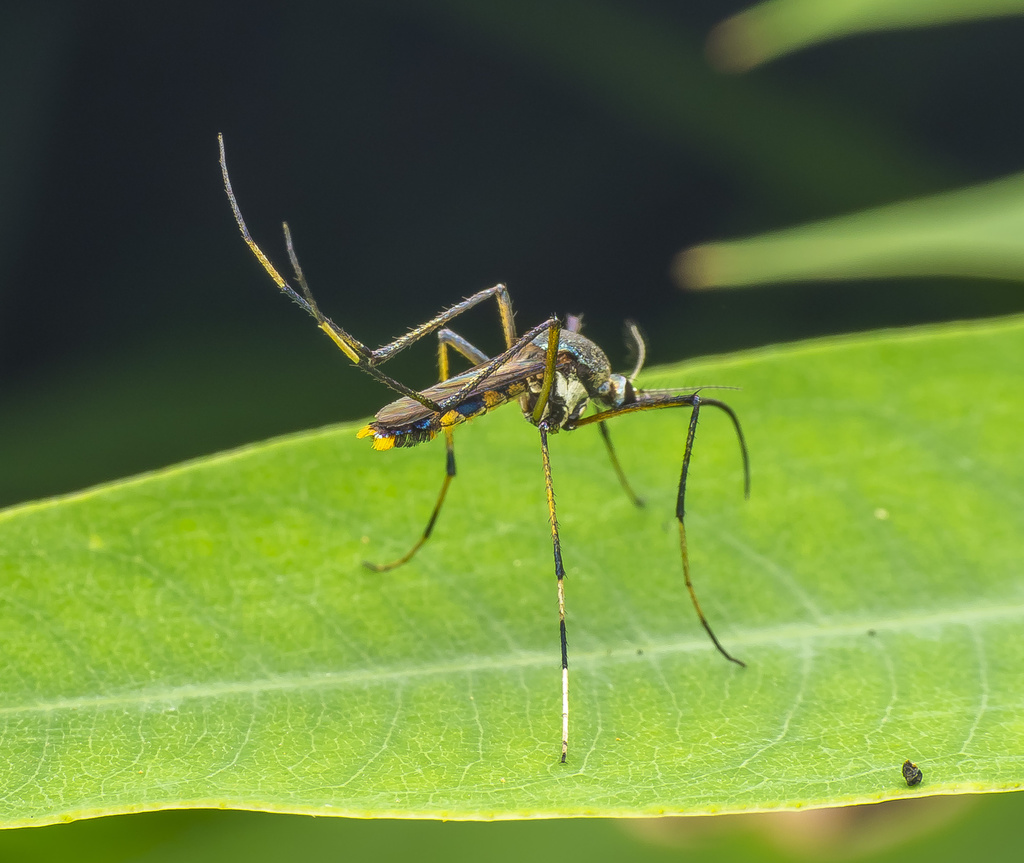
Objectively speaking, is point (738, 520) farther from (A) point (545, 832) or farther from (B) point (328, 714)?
(B) point (328, 714)

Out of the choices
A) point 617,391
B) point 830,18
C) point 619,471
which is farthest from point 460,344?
point 830,18

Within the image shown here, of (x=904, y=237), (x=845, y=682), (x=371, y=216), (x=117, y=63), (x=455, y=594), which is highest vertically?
(x=117, y=63)

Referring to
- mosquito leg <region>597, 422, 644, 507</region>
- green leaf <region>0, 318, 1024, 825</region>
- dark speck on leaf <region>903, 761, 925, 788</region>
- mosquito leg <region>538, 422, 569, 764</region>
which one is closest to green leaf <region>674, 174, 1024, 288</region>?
green leaf <region>0, 318, 1024, 825</region>

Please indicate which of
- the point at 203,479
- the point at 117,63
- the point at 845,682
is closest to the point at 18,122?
the point at 117,63

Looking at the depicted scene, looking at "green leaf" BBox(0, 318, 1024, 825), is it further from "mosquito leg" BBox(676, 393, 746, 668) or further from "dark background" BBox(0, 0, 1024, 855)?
"dark background" BBox(0, 0, 1024, 855)

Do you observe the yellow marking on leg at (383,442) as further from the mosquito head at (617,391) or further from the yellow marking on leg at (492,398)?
the mosquito head at (617,391)

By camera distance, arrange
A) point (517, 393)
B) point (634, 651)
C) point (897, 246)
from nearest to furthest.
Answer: point (634, 651) < point (897, 246) < point (517, 393)

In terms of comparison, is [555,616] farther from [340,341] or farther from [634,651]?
[340,341]
